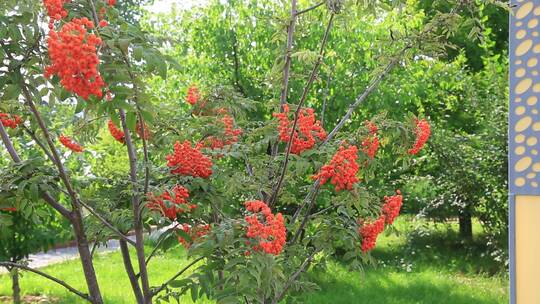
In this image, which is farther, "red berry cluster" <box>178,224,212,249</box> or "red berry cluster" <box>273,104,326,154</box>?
"red berry cluster" <box>273,104,326,154</box>

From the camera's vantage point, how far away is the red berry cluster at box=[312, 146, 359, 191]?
267 cm

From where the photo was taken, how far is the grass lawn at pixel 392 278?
603 centimetres

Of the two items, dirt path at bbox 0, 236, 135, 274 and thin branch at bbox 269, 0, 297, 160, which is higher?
thin branch at bbox 269, 0, 297, 160

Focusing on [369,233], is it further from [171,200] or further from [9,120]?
[9,120]

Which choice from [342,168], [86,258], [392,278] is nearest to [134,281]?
[86,258]

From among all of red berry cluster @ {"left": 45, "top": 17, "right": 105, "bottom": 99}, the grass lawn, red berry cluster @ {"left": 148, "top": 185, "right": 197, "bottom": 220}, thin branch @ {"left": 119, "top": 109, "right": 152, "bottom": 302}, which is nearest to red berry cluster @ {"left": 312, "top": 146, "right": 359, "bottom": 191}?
red berry cluster @ {"left": 148, "top": 185, "right": 197, "bottom": 220}

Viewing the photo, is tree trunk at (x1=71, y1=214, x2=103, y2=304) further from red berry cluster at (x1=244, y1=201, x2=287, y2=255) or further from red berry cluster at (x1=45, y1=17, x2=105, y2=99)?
red berry cluster at (x1=45, y1=17, x2=105, y2=99)

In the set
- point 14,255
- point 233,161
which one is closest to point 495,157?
point 233,161

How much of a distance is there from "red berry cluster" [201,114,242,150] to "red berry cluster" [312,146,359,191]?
0.59 metres

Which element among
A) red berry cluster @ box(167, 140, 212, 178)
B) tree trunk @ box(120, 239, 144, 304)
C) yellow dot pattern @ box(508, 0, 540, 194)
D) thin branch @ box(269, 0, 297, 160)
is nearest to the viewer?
red berry cluster @ box(167, 140, 212, 178)

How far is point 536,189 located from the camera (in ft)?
12.3

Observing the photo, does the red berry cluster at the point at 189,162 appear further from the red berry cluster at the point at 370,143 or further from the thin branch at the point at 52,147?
the red berry cluster at the point at 370,143

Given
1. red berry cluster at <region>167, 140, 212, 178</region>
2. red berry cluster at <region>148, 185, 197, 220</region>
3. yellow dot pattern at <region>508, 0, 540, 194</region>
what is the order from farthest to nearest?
yellow dot pattern at <region>508, 0, 540, 194</region> → red berry cluster at <region>167, 140, 212, 178</region> → red berry cluster at <region>148, 185, 197, 220</region>

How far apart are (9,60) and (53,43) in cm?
59
